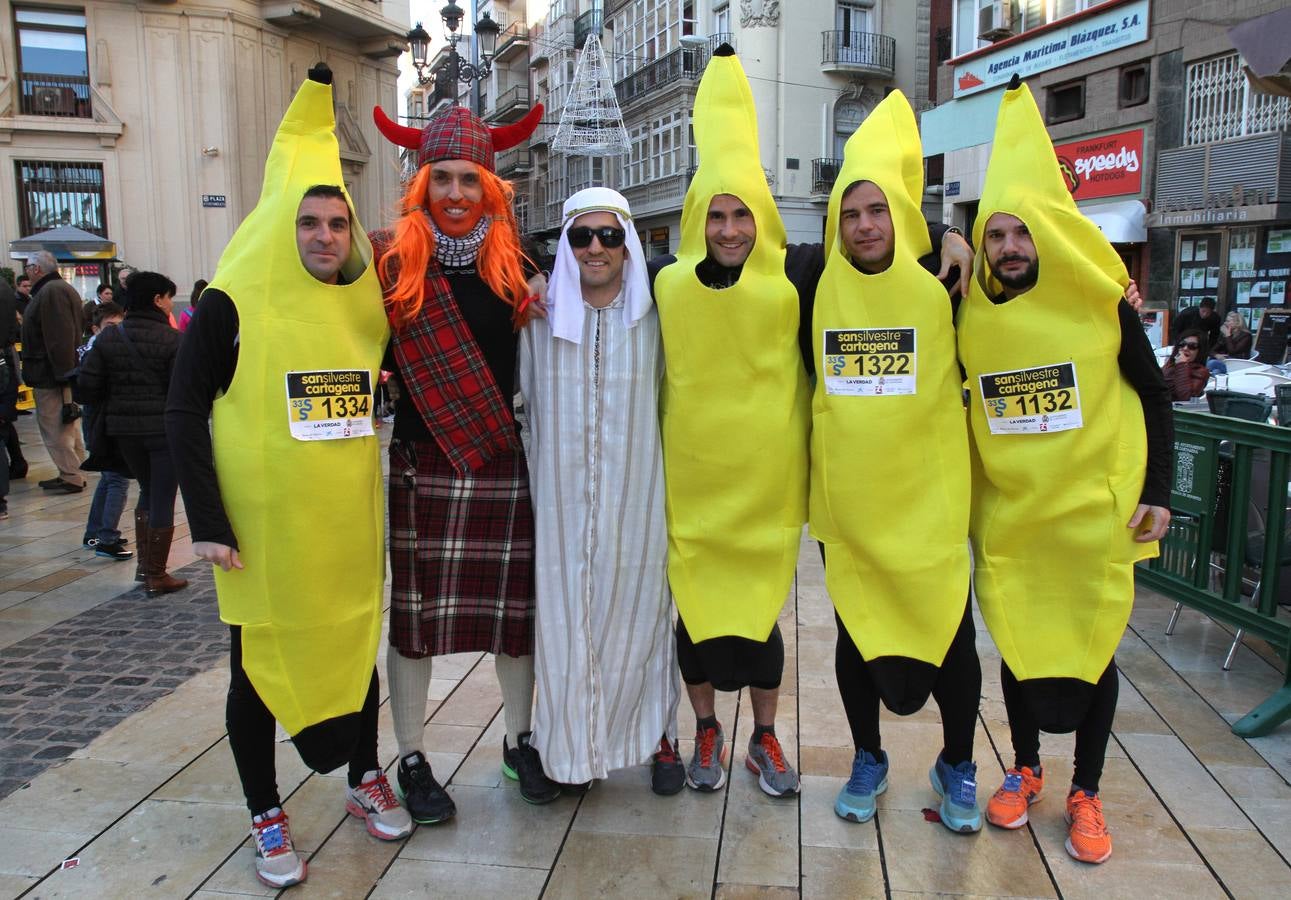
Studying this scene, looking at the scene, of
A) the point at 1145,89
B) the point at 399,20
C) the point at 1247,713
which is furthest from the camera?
the point at 399,20

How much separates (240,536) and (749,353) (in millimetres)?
1493

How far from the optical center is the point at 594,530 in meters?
2.94

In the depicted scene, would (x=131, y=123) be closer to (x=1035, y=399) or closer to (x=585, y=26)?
(x=1035, y=399)

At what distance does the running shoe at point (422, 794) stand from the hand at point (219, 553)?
2.95 ft

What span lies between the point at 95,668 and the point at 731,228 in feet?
11.7

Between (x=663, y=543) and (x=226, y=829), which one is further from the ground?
(x=663, y=543)

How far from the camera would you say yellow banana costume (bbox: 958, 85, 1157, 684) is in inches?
105

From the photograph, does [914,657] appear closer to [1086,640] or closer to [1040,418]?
[1086,640]

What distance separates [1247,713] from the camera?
12.5 ft

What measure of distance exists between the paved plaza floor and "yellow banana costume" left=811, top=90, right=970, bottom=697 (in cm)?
54

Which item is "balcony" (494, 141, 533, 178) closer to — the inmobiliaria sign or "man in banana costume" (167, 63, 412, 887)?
the inmobiliaria sign

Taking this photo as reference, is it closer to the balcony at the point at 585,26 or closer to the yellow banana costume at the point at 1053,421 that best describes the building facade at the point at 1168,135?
the yellow banana costume at the point at 1053,421

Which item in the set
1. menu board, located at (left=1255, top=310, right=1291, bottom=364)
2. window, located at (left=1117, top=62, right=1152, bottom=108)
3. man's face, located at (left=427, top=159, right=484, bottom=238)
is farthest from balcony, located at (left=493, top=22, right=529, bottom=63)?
man's face, located at (left=427, top=159, right=484, bottom=238)

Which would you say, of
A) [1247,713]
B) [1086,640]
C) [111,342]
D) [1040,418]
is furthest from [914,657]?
[111,342]
